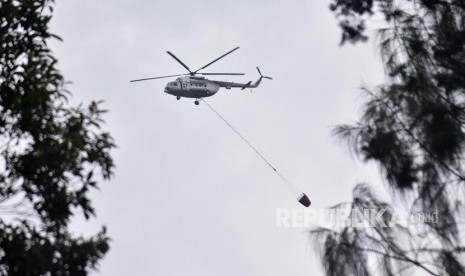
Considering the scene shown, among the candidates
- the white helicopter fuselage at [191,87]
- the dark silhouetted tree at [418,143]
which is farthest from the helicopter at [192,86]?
the dark silhouetted tree at [418,143]

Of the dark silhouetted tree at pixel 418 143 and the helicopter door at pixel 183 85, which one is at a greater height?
the helicopter door at pixel 183 85

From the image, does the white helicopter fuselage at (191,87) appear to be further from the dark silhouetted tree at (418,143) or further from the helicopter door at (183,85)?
the dark silhouetted tree at (418,143)

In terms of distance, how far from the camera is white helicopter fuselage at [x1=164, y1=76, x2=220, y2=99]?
4359cm

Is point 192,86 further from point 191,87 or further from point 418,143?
point 418,143

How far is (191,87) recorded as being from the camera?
44.0 m

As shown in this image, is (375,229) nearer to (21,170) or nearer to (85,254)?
(85,254)

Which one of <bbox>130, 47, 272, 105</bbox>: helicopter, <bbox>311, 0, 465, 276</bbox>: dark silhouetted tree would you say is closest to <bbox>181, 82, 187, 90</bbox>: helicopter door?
<bbox>130, 47, 272, 105</bbox>: helicopter

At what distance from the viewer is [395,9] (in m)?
14.8

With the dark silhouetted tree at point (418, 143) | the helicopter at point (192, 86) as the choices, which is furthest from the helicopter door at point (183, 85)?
the dark silhouetted tree at point (418, 143)

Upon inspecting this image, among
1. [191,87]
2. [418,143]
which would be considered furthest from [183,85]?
[418,143]

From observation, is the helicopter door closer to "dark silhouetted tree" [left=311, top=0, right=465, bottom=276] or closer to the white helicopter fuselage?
the white helicopter fuselage

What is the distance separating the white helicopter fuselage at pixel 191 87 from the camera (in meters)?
43.6

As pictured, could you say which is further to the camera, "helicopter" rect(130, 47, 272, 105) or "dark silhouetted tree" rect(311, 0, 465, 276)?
"helicopter" rect(130, 47, 272, 105)

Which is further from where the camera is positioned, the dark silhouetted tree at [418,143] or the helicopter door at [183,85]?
the helicopter door at [183,85]
